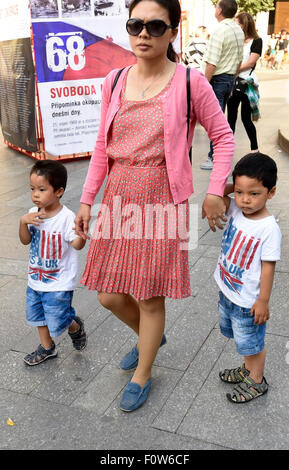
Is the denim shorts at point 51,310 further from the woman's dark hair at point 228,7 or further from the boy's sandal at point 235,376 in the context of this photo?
the woman's dark hair at point 228,7

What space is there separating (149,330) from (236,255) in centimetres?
56

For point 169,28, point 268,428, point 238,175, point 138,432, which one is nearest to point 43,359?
point 138,432

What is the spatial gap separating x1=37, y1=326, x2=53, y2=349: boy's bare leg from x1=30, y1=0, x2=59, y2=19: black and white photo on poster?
5.02m

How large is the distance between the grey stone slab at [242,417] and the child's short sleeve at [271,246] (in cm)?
75

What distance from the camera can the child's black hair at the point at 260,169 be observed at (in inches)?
84.5

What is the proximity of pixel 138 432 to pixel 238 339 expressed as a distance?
24.3 inches

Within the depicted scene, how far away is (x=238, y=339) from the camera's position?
2.32m

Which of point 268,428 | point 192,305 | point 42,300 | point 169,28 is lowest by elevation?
point 192,305

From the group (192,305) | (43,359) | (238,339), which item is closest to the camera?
(238,339)

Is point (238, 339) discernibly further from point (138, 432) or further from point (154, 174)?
point (154, 174)

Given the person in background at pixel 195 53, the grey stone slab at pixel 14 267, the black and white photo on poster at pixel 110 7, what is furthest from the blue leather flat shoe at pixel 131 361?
the person in background at pixel 195 53

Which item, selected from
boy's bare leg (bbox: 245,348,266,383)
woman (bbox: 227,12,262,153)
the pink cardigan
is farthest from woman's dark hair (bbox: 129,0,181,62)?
woman (bbox: 227,12,262,153)

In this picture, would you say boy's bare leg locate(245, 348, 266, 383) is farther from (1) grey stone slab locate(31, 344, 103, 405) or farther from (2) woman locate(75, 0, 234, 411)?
(1) grey stone slab locate(31, 344, 103, 405)

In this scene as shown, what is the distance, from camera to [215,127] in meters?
2.27
